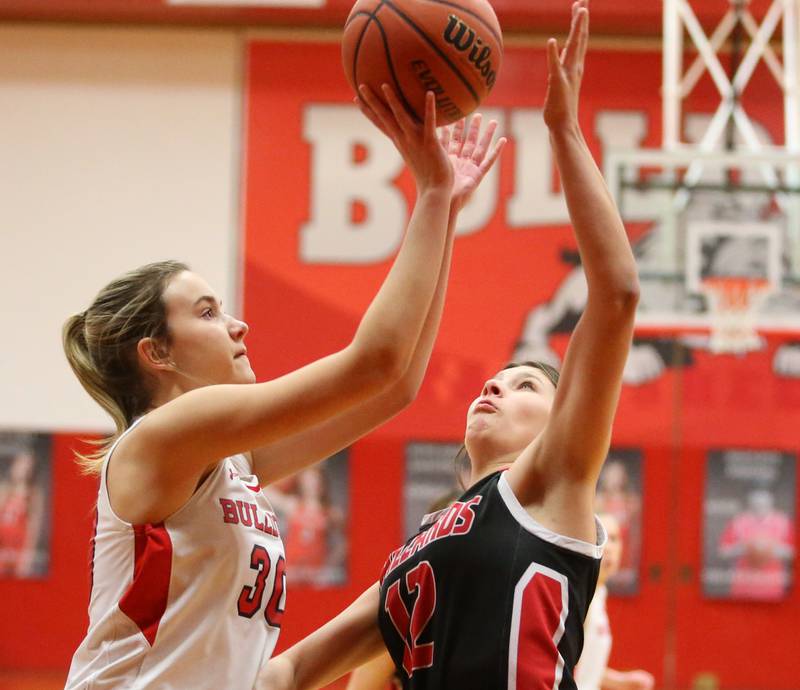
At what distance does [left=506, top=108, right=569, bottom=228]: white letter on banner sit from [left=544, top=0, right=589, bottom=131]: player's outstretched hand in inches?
249

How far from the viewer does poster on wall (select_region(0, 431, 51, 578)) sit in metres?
8.23

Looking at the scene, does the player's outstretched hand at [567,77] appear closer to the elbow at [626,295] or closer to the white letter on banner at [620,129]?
the elbow at [626,295]

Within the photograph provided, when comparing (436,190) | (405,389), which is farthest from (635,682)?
(436,190)

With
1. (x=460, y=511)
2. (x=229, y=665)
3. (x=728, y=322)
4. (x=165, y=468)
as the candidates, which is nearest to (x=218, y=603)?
(x=229, y=665)

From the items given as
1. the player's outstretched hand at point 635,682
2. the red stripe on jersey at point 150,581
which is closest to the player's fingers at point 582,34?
the red stripe on jersey at point 150,581

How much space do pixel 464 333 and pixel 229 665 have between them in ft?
20.5

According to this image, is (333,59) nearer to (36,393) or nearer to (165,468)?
(36,393)

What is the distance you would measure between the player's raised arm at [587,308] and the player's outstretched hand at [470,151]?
11.4 inches

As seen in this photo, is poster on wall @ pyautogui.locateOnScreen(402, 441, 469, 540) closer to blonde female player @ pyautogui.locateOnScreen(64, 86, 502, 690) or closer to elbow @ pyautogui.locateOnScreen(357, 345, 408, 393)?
blonde female player @ pyautogui.locateOnScreen(64, 86, 502, 690)

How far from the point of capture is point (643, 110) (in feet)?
27.3

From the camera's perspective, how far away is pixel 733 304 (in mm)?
7117

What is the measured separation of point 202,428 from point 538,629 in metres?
0.73

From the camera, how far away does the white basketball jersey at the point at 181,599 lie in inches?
80.7

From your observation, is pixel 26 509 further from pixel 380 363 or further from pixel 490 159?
pixel 380 363
